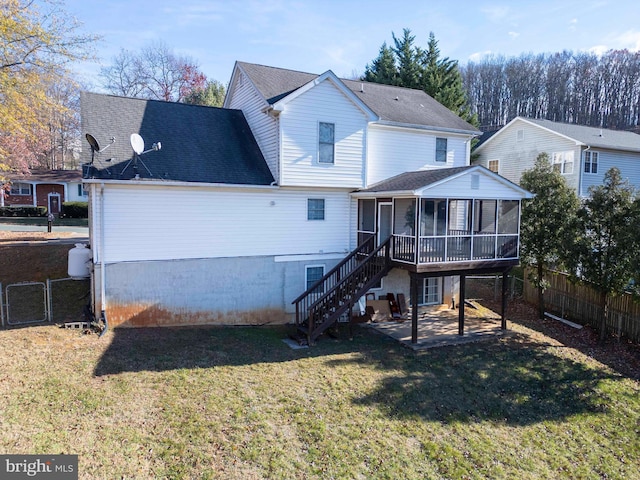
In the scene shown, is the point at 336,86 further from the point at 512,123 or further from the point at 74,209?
the point at 74,209

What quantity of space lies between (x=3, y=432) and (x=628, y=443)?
11.8m

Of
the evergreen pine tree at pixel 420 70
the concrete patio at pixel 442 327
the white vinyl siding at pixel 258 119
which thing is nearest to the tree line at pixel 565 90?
the evergreen pine tree at pixel 420 70

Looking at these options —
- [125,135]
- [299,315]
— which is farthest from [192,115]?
[299,315]

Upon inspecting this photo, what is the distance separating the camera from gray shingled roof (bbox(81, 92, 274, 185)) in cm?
1227

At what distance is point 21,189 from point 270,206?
31.0m

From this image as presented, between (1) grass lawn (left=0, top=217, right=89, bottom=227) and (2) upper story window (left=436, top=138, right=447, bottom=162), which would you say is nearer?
(2) upper story window (left=436, top=138, right=447, bottom=162)

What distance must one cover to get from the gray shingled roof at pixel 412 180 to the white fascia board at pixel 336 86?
233cm

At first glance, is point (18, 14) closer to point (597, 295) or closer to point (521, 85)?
point (597, 295)

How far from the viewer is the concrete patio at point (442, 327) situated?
13.0 metres

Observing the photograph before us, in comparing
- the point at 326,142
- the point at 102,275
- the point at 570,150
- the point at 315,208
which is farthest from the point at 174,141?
the point at 570,150

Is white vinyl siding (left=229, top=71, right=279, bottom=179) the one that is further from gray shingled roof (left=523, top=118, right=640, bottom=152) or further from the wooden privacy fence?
gray shingled roof (left=523, top=118, right=640, bottom=152)

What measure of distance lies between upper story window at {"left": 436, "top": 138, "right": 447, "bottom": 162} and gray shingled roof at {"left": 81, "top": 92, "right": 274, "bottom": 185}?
24.1ft

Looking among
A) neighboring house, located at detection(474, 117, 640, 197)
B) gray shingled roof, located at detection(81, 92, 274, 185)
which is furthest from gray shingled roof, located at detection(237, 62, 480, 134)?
neighboring house, located at detection(474, 117, 640, 197)

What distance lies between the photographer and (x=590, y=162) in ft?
81.3
